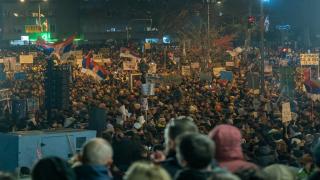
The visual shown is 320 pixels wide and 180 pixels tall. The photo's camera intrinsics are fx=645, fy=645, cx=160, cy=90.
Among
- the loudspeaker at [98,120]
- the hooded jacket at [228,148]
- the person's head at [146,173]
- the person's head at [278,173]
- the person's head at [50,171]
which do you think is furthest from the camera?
the loudspeaker at [98,120]

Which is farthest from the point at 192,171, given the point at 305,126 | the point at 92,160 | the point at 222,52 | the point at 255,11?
the point at 255,11

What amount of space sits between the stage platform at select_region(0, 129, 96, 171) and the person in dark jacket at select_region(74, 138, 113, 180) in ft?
18.0

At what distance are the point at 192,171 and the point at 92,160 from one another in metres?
0.81

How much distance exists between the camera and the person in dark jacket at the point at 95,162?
4.82 m

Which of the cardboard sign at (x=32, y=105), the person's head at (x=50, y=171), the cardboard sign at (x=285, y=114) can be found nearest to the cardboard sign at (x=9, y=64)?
the cardboard sign at (x=32, y=105)

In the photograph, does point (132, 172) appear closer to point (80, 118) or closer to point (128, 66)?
point (80, 118)

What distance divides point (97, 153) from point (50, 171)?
47 cm

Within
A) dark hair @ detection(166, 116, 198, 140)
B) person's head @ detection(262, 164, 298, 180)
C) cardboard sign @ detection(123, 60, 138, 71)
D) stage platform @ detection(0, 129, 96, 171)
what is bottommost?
stage platform @ detection(0, 129, 96, 171)

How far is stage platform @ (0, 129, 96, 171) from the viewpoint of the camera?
10430mm

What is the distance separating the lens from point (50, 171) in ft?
14.8

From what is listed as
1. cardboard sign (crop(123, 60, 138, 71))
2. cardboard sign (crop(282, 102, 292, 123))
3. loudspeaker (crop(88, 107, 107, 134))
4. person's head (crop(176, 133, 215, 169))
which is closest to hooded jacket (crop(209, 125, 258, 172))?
person's head (crop(176, 133, 215, 169))

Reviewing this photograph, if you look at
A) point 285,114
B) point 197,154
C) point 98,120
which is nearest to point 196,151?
point 197,154

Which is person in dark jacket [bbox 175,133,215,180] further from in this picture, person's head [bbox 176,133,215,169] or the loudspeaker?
the loudspeaker

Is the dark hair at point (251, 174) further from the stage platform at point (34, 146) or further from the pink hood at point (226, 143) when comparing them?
the stage platform at point (34, 146)
